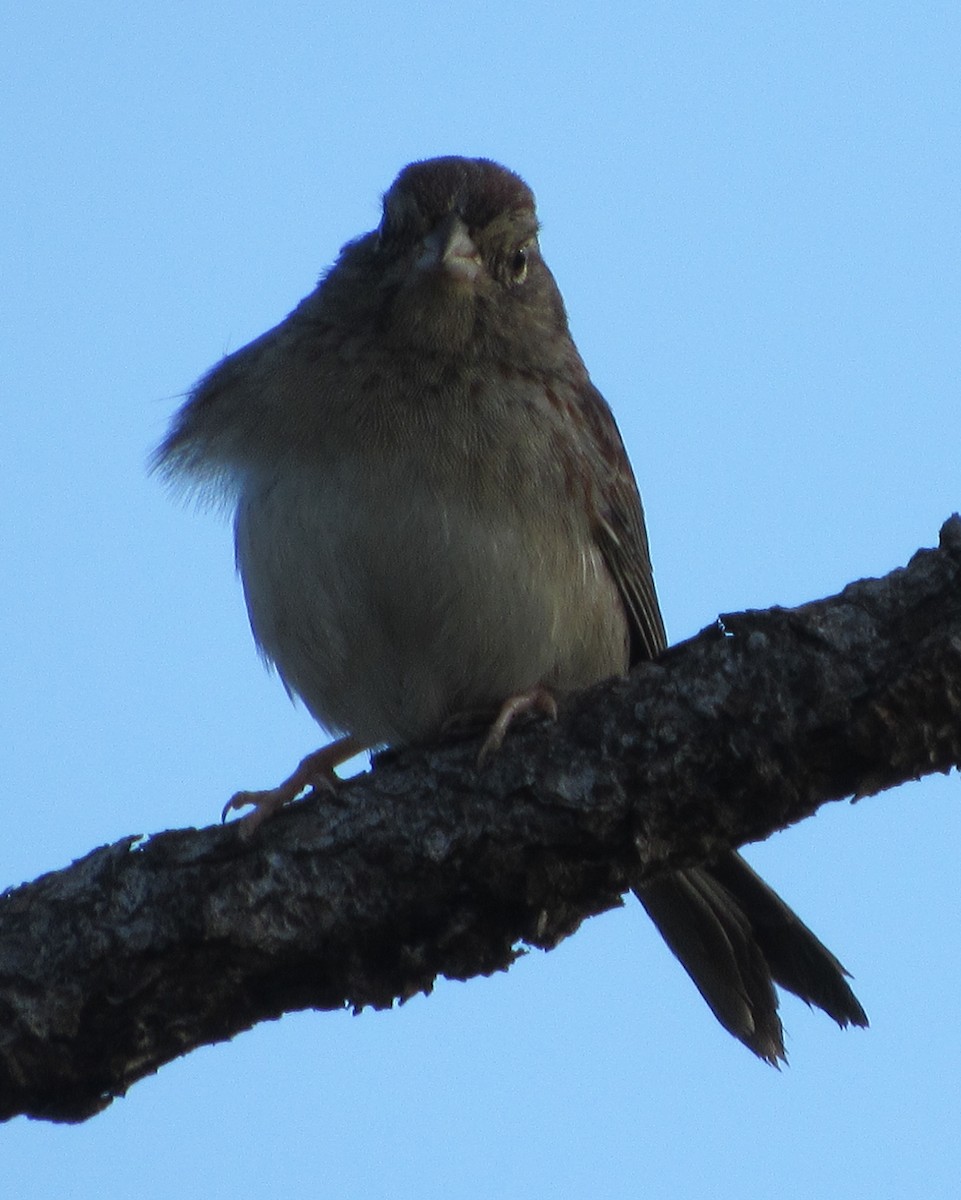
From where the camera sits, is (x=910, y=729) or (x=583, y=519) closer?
(x=910, y=729)

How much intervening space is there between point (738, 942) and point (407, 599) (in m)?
1.59

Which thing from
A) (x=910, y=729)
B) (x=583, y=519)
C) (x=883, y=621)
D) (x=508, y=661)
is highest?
(x=583, y=519)

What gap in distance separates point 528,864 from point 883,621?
3.51ft

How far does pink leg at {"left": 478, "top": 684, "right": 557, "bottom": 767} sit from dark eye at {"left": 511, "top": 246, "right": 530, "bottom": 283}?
171 centimetres

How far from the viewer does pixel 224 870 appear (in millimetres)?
4246

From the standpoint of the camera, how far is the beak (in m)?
5.59

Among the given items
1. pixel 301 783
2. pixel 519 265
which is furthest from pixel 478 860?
pixel 519 265

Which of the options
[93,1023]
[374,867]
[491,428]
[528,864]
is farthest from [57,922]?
[491,428]

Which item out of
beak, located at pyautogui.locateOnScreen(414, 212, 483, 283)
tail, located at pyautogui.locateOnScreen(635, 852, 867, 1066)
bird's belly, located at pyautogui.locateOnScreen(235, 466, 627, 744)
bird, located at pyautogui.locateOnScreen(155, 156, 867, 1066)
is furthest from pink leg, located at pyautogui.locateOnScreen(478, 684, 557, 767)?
beak, located at pyautogui.locateOnScreen(414, 212, 483, 283)

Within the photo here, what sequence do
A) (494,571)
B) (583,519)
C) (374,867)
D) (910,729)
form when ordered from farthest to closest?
1. (583,519)
2. (494,571)
3. (374,867)
4. (910,729)

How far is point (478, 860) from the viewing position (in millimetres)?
4156

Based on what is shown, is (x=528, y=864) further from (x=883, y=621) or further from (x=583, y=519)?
(x=583, y=519)

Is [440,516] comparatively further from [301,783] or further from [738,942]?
[738,942]

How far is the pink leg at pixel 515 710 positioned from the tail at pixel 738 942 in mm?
845
